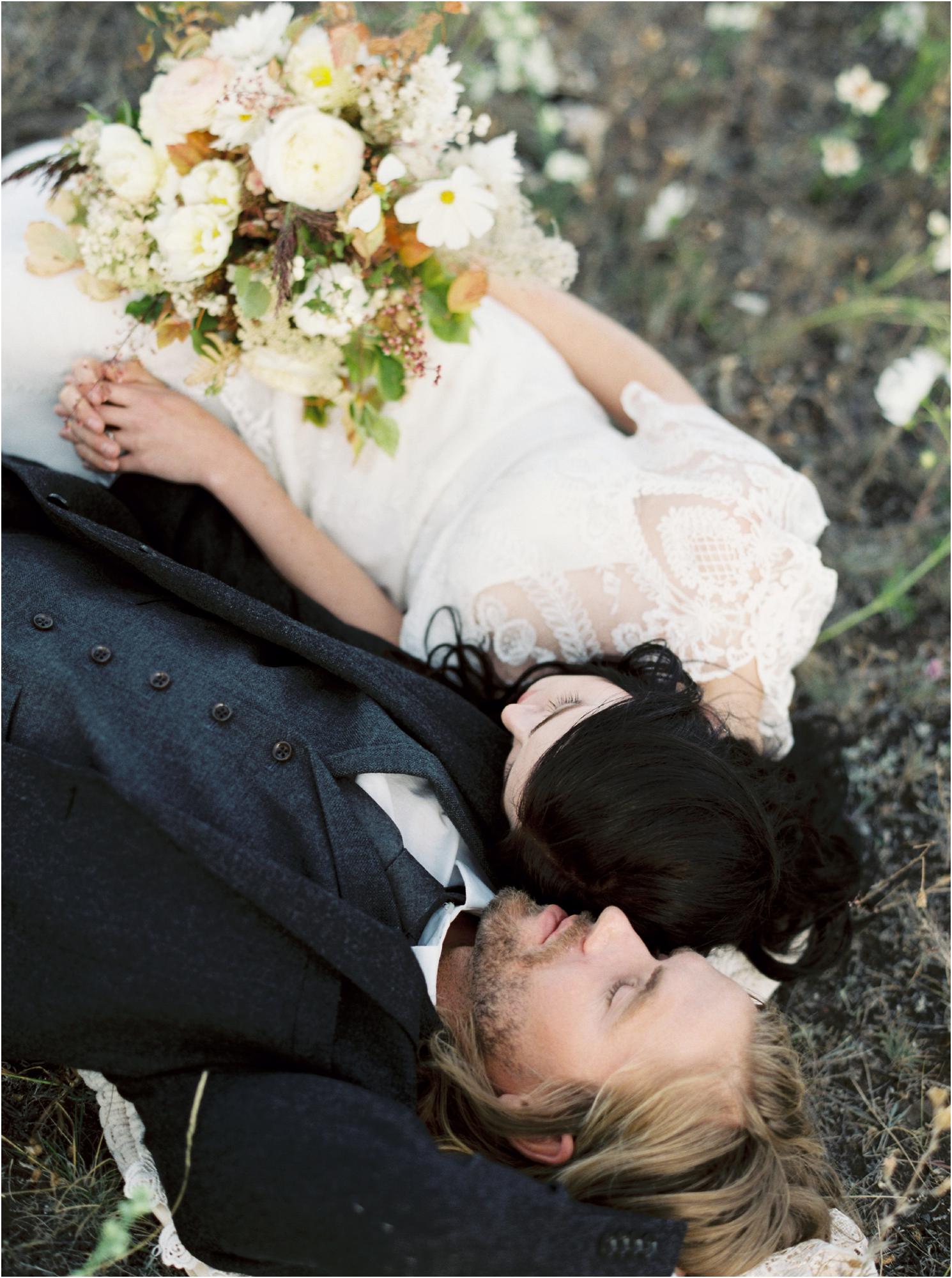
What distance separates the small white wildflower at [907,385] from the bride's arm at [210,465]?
5.05 ft

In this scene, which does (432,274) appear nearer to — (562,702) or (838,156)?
(562,702)

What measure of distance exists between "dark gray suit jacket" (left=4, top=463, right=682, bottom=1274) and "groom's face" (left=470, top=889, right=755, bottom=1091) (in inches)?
6.3

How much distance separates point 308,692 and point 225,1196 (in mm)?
955

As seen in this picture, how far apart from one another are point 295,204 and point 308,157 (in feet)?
0.38

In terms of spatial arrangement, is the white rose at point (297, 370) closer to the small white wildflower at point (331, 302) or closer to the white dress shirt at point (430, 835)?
the small white wildflower at point (331, 302)

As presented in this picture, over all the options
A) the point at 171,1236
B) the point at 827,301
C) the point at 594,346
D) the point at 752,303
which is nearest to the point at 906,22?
the point at 827,301

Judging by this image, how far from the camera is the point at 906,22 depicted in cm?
411

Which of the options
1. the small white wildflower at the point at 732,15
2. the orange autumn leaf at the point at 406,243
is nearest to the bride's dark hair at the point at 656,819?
the orange autumn leaf at the point at 406,243

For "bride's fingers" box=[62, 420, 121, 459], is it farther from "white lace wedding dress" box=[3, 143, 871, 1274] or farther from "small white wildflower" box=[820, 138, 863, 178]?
"small white wildflower" box=[820, 138, 863, 178]

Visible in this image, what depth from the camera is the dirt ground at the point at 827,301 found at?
8.76ft

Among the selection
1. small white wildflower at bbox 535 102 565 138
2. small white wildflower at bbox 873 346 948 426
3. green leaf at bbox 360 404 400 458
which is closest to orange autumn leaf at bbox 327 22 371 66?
green leaf at bbox 360 404 400 458

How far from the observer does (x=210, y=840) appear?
1699mm

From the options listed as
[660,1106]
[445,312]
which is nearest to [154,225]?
[445,312]

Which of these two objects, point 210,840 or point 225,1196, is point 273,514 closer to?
point 210,840
